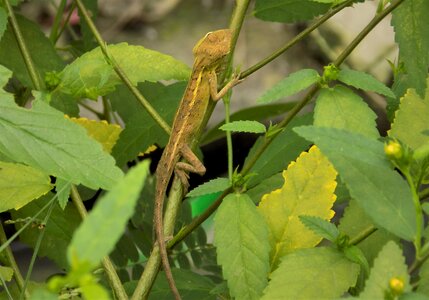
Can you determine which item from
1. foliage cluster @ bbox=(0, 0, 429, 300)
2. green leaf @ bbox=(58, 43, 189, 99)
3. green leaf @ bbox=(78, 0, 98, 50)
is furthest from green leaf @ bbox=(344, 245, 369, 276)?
green leaf @ bbox=(78, 0, 98, 50)

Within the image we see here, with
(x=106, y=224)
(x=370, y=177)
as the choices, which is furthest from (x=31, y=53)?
(x=106, y=224)

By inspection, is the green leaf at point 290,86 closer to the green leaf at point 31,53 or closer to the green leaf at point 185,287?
the green leaf at point 185,287

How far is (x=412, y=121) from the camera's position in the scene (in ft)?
3.04

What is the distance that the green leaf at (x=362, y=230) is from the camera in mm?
903

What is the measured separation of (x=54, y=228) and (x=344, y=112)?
0.43 meters

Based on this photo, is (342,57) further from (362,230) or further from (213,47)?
(213,47)

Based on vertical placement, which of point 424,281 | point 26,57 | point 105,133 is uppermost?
point 26,57

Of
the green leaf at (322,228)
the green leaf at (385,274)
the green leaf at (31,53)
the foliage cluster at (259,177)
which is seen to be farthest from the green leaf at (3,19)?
the green leaf at (385,274)

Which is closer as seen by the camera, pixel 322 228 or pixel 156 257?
pixel 322 228

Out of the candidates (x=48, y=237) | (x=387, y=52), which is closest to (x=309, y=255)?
(x=48, y=237)

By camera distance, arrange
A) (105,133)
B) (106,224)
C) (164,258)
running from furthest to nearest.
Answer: (105,133) < (164,258) < (106,224)

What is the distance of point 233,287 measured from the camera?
2.76 feet

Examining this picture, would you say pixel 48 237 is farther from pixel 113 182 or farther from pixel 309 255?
pixel 309 255

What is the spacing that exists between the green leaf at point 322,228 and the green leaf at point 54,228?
0.37 metres
